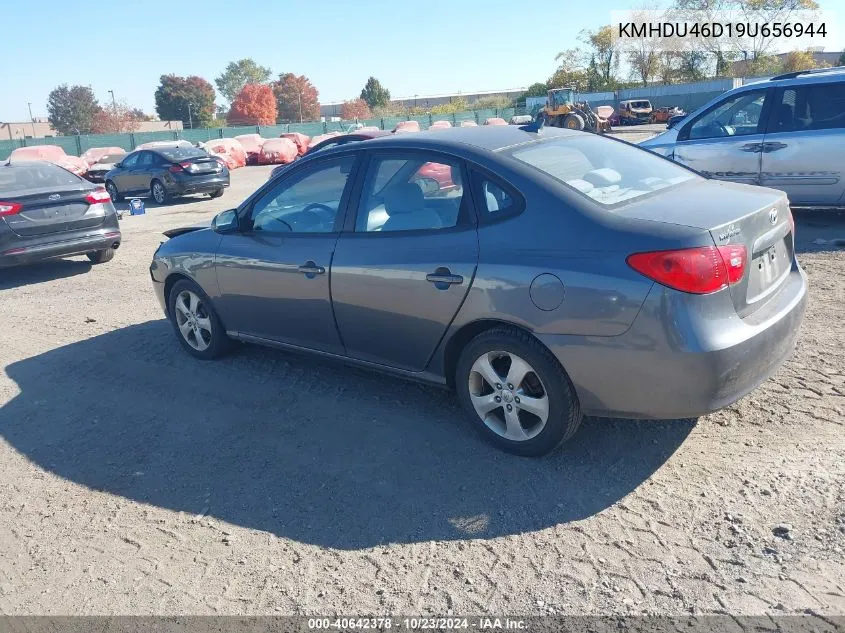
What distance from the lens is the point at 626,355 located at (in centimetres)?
330

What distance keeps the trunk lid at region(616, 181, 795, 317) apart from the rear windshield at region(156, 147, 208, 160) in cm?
1582

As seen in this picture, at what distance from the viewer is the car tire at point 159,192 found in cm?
1767

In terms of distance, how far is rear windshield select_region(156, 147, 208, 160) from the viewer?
1772 centimetres

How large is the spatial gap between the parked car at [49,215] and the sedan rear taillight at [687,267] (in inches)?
315

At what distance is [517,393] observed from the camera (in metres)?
3.71

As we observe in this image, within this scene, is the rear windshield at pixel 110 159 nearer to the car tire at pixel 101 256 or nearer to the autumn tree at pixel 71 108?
the car tire at pixel 101 256

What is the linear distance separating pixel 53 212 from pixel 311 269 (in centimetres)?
603

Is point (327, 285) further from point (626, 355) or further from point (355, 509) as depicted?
point (626, 355)

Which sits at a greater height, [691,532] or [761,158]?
[761,158]

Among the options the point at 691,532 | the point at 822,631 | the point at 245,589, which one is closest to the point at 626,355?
the point at 691,532

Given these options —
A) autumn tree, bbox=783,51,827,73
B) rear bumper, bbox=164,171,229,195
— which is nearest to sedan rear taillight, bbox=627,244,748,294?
rear bumper, bbox=164,171,229,195

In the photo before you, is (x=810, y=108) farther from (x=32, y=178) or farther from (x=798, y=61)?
(x=798, y=61)

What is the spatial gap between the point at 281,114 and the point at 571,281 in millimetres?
104648

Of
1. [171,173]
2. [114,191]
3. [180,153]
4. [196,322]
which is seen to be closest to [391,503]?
[196,322]
